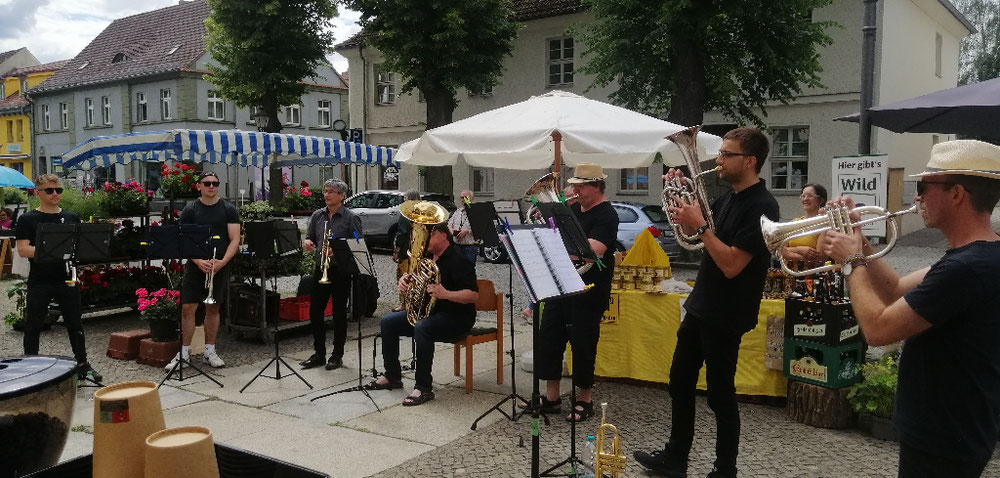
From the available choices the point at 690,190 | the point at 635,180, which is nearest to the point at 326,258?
the point at 690,190

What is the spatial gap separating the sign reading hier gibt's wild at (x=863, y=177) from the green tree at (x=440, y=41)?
44.3ft

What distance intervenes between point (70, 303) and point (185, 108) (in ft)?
112

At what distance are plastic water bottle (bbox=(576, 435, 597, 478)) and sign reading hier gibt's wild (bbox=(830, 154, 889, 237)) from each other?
12.2 ft

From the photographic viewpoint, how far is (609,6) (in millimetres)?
15875

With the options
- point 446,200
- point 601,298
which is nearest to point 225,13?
point 446,200

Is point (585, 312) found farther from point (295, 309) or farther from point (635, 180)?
point (635, 180)

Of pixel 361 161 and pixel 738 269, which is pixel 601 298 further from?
pixel 361 161

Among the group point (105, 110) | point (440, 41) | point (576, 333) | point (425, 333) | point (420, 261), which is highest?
point (105, 110)

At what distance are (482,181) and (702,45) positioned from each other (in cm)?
1224

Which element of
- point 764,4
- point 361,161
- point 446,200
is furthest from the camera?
point 446,200

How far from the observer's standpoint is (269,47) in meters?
23.7

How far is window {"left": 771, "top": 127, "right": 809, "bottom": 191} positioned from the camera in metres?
20.5

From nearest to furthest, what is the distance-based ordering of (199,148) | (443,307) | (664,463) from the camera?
(664,463) < (443,307) < (199,148)

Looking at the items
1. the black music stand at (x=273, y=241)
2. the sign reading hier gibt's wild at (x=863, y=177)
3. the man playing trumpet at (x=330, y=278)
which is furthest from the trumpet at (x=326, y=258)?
the sign reading hier gibt's wild at (x=863, y=177)
